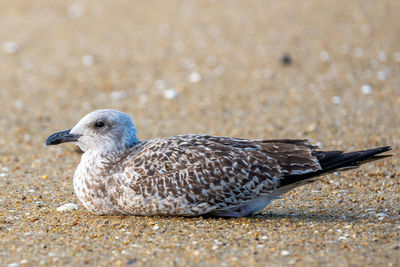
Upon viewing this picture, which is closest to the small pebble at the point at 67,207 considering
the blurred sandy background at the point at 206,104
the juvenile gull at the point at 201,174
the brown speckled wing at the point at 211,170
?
the blurred sandy background at the point at 206,104

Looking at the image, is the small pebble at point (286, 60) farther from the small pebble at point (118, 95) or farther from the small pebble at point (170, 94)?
the small pebble at point (118, 95)

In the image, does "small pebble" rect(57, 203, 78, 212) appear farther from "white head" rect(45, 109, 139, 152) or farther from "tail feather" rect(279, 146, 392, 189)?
"tail feather" rect(279, 146, 392, 189)

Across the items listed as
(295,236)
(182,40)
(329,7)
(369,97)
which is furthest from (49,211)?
(329,7)

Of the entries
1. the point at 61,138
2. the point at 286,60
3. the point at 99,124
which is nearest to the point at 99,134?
the point at 99,124

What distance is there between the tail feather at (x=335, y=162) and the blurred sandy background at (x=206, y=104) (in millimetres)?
426

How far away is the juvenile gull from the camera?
602 cm

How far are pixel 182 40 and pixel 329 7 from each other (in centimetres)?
422

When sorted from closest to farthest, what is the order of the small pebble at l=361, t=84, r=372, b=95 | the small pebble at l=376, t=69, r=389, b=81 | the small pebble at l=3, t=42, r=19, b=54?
the small pebble at l=361, t=84, r=372, b=95 < the small pebble at l=376, t=69, r=389, b=81 < the small pebble at l=3, t=42, r=19, b=54

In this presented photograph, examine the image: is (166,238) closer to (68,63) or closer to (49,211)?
(49,211)

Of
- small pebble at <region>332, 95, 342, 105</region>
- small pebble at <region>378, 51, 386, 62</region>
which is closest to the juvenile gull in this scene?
small pebble at <region>332, 95, 342, 105</region>

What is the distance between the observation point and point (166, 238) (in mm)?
5578

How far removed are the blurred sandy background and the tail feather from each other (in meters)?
0.43

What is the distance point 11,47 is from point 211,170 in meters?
10.2

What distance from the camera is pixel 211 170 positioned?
6.05 meters
